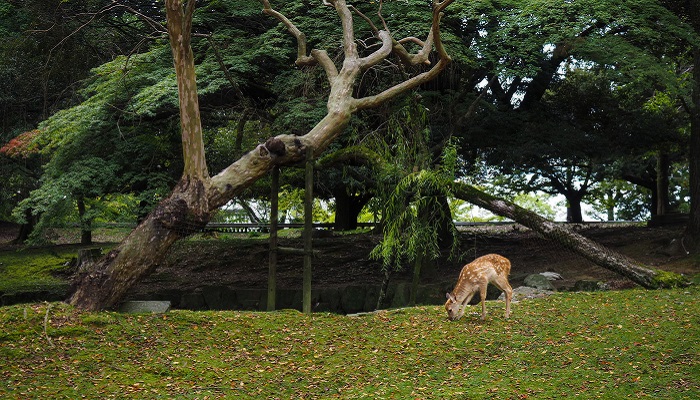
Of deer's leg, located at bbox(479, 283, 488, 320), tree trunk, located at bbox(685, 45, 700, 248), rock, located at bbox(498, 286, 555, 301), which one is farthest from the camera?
tree trunk, located at bbox(685, 45, 700, 248)

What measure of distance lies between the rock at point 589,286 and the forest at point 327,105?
715 millimetres

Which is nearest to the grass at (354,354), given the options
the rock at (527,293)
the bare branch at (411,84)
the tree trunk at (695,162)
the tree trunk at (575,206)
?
the rock at (527,293)

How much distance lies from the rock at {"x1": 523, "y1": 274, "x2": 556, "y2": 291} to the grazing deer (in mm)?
3441

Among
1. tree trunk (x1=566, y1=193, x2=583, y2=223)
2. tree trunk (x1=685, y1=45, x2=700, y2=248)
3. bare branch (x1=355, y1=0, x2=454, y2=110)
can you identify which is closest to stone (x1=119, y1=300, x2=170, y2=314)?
bare branch (x1=355, y1=0, x2=454, y2=110)

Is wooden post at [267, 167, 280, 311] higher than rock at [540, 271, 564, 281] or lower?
higher

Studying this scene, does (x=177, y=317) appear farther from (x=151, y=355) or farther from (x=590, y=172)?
(x=590, y=172)

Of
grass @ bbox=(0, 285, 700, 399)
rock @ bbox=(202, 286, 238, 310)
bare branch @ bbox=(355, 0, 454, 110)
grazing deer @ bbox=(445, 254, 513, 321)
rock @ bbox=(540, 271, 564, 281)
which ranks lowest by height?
rock @ bbox=(202, 286, 238, 310)

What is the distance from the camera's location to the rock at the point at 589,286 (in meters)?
13.8

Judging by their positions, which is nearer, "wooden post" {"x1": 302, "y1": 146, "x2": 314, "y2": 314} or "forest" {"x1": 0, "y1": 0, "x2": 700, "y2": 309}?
"wooden post" {"x1": 302, "y1": 146, "x2": 314, "y2": 314}

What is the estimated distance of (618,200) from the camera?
30.7 meters

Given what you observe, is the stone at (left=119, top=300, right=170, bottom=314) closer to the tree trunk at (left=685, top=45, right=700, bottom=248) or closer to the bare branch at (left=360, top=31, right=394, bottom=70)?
the bare branch at (left=360, top=31, right=394, bottom=70)

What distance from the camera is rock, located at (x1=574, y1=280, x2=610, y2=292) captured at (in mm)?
13836

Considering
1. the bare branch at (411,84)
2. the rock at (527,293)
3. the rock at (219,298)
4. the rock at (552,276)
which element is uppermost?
the bare branch at (411,84)

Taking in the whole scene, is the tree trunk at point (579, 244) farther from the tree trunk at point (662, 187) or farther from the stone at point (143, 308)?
the tree trunk at point (662, 187)
